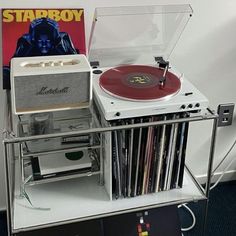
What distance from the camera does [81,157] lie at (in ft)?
4.48

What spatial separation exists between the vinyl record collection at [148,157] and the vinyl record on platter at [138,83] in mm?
64

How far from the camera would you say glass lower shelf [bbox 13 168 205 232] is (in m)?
1.26

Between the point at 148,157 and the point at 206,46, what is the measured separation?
20.6 inches

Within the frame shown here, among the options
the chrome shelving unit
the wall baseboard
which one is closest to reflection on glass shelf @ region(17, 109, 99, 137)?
the chrome shelving unit

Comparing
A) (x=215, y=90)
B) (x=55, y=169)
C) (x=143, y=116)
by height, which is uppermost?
(x=143, y=116)

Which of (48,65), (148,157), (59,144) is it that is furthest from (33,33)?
(148,157)

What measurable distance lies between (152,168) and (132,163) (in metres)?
0.07

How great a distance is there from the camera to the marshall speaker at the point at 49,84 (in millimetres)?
1086

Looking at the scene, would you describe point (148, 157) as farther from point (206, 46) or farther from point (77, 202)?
point (206, 46)

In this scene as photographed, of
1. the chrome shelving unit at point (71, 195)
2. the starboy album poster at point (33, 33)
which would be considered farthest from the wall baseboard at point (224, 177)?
the starboy album poster at point (33, 33)

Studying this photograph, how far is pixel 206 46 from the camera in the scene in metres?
1.56

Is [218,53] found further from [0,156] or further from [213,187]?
[0,156]

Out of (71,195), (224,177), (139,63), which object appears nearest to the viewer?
(71,195)

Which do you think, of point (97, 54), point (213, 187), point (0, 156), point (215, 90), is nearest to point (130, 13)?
point (97, 54)
